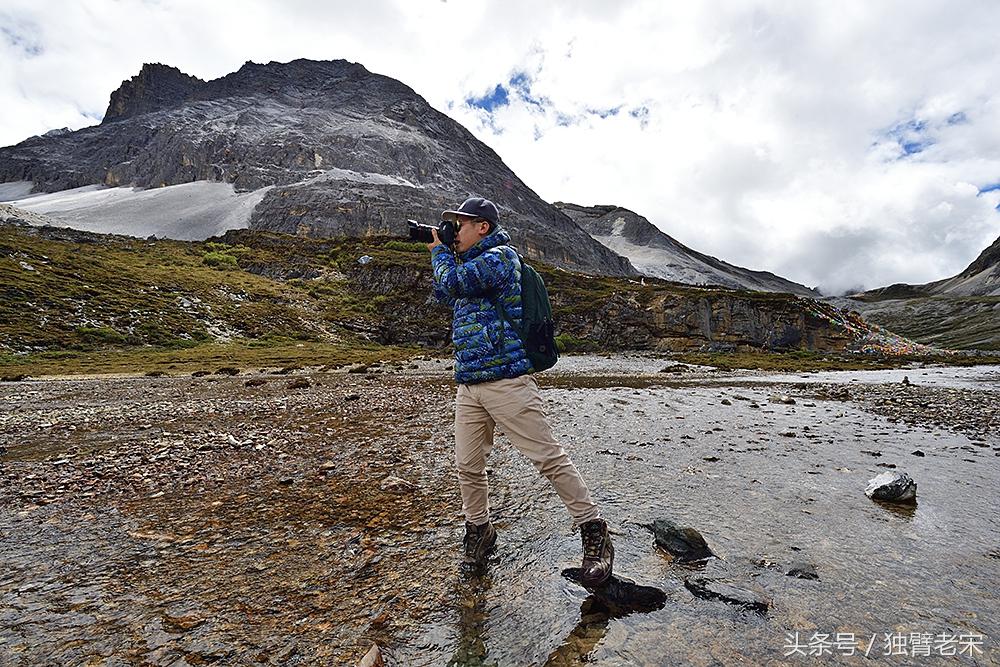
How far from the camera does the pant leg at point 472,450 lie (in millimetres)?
4199

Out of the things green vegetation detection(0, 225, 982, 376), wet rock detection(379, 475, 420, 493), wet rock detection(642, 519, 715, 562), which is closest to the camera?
wet rock detection(642, 519, 715, 562)

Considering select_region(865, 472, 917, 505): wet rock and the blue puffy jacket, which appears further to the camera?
select_region(865, 472, 917, 505): wet rock

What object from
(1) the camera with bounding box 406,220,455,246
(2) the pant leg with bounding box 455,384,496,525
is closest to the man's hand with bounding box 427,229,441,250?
(1) the camera with bounding box 406,220,455,246

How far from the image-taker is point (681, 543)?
424 cm

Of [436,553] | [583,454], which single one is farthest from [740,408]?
[436,553]

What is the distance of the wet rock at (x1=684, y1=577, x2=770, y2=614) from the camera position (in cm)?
340

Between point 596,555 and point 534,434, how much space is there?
1054 millimetres

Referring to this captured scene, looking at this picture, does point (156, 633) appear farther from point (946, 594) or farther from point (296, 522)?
point (946, 594)

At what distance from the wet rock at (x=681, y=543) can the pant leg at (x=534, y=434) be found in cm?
95

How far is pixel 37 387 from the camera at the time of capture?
52.4 ft

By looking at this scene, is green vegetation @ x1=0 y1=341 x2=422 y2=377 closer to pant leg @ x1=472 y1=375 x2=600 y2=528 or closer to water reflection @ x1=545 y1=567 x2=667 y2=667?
pant leg @ x1=472 y1=375 x2=600 y2=528

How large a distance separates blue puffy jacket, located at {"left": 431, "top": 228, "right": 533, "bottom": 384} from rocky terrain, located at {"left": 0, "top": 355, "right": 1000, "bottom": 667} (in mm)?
1748

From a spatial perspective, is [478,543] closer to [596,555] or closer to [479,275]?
[596,555]

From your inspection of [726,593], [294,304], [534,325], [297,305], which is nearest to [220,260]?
[294,304]
